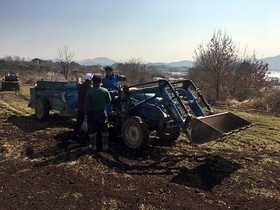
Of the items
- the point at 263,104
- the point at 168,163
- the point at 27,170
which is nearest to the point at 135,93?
the point at 168,163

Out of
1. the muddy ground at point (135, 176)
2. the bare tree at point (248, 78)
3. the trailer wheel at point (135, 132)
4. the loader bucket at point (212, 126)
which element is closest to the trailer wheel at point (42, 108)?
the muddy ground at point (135, 176)

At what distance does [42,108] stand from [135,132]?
4474 mm

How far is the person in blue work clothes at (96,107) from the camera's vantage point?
20.7 feet

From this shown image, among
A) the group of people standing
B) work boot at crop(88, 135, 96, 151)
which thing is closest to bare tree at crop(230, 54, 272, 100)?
the group of people standing

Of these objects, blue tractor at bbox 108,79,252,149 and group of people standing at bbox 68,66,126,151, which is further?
group of people standing at bbox 68,66,126,151

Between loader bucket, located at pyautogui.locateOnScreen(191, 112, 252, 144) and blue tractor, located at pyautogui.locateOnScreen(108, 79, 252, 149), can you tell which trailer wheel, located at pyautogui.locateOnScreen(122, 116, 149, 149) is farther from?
loader bucket, located at pyautogui.locateOnScreen(191, 112, 252, 144)

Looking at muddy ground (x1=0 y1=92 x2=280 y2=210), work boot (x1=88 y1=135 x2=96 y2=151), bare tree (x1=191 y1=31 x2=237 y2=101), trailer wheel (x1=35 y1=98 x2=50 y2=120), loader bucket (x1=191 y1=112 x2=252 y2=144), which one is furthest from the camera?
bare tree (x1=191 y1=31 x2=237 y2=101)

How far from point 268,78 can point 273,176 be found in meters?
22.5

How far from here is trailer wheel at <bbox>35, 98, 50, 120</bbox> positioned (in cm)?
963

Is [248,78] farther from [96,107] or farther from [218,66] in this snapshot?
[96,107]

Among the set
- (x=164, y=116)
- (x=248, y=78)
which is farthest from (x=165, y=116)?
(x=248, y=78)

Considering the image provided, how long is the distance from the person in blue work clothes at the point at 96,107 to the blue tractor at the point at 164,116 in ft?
1.95

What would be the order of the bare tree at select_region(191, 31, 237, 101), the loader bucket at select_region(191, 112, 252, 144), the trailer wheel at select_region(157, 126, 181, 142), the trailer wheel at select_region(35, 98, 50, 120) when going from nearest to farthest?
the loader bucket at select_region(191, 112, 252, 144), the trailer wheel at select_region(157, 126, 181, 142), the trailer wheel at select_region(35, 98, 50, 120), the bare tree at select_region(191, 31, 237, 101)

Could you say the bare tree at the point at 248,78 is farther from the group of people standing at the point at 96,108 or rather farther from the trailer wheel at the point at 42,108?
the group of people standing at the point at 96,108
